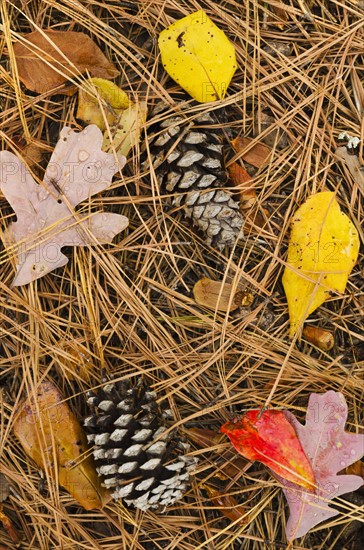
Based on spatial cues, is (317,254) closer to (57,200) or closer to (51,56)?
(57,200)

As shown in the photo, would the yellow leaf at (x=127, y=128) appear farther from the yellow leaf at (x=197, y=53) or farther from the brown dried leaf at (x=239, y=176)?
the brown dried leaf at (x=239, y=176)

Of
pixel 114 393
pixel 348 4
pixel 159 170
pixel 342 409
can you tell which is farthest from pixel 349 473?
pixel 348 4

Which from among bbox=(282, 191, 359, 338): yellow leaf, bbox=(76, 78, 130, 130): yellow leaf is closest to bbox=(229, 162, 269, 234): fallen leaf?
bbox=(282, 191, 359, 338): yellow leaf

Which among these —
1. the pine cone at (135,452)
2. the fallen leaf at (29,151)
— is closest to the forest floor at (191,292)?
the fallen leaf at (29,151)

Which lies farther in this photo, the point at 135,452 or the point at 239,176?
the point at 239,176

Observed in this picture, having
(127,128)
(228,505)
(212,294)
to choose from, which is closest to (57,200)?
(127,128)
